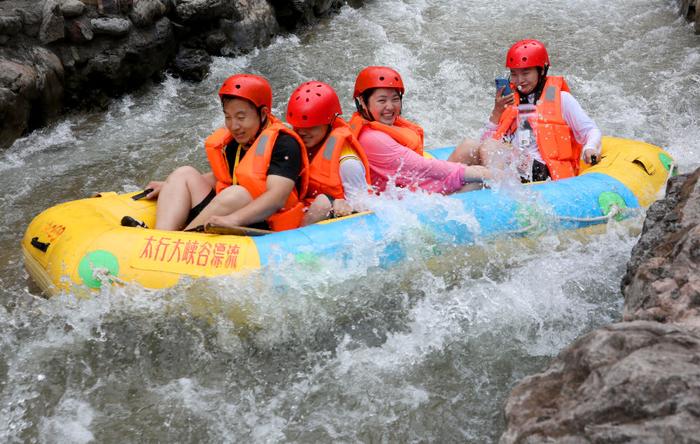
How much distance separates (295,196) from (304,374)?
113cm

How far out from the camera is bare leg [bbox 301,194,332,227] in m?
4.22

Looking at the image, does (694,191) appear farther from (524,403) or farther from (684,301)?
(524,403)

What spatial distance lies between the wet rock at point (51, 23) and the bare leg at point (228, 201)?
3931 millimetres

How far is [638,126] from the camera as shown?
24.0 feet

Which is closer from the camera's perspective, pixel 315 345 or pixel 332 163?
pixel 315 345

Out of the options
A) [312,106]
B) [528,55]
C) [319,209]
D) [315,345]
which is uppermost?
[528,55]

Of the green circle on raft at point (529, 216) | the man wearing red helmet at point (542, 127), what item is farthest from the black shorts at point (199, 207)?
the man wearing red helmet at point (542, 127)

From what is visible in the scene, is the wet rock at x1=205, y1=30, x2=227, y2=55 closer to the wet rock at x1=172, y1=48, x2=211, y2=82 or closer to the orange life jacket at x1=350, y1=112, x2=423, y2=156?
the wet rock at x1=172, y1=48, x2=211, y2=82

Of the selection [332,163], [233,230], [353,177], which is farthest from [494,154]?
[233,230]

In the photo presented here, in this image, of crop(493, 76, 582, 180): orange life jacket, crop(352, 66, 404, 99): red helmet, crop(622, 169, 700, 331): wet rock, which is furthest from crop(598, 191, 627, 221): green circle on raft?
crop(352, 66, 404, 99): red helmet

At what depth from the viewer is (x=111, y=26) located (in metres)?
7.21

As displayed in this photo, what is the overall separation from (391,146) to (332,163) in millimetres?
460

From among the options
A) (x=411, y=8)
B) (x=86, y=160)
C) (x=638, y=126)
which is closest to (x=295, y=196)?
(x=86, y=160)

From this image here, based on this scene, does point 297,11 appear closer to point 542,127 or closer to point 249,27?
point 249,27
